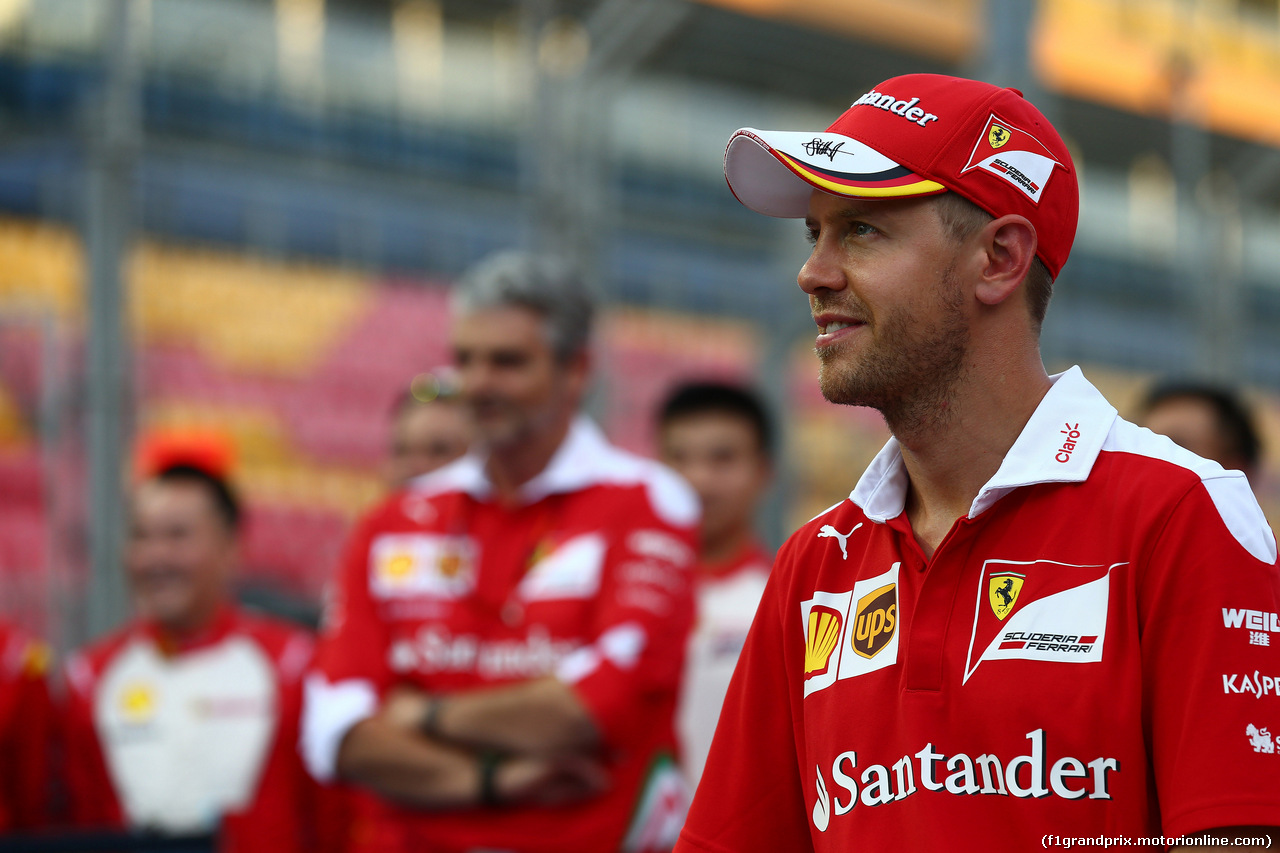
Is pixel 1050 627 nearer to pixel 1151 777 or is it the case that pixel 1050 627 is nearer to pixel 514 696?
pixel 1151 777

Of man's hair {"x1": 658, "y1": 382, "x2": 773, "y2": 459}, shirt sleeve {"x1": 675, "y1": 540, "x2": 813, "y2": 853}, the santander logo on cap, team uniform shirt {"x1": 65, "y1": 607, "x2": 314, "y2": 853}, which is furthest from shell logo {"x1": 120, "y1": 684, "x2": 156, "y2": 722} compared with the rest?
the santander logo on cap

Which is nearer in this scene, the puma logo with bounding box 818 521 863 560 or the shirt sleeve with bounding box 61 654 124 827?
the puma logo with bounding box 818 521 863 560

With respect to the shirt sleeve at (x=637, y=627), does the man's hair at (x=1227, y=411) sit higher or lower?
higher

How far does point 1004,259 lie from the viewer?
1733 millimetres

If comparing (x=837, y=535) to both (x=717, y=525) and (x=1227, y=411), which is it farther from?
(x=1227, y=411)

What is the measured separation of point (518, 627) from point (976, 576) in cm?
172

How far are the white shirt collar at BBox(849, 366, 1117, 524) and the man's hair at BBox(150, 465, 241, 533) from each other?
312cm

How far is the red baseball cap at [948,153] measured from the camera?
66.3 inches

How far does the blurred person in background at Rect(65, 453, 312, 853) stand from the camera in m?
3.99

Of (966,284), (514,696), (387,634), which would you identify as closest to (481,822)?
(514,696)

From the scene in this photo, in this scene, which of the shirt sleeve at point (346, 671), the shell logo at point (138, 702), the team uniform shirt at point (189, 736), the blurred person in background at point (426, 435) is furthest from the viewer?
the blurred person in background at point (426, 435)

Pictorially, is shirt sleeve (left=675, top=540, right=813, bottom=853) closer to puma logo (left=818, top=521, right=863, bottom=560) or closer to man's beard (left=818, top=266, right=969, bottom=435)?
puma logo (left=818, top=521, right=863, bottom=560)

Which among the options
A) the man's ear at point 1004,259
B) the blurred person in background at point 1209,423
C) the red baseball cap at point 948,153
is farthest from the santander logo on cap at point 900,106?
the blurred person in background at point 1209,423
